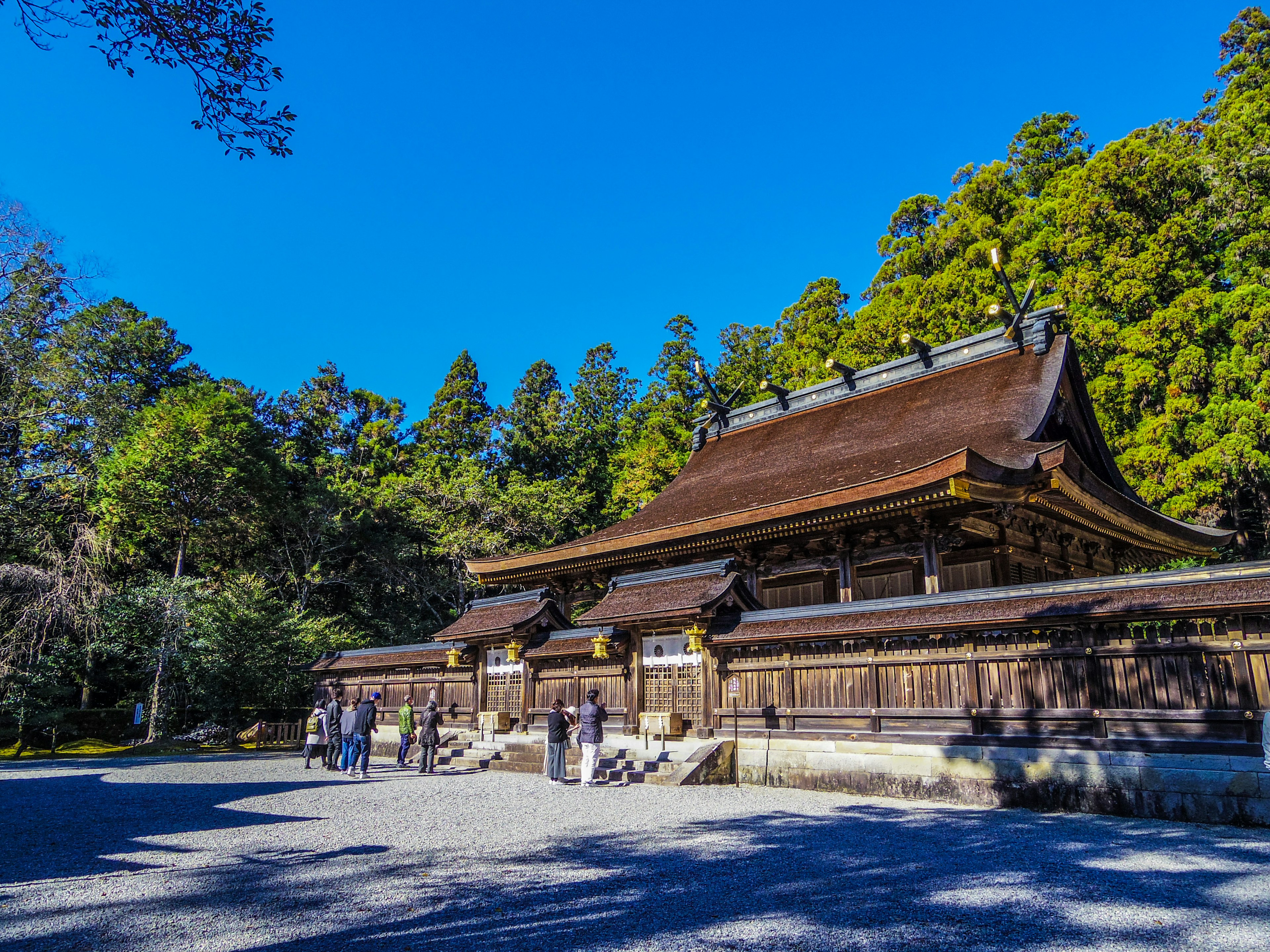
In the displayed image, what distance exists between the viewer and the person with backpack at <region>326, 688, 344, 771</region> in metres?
15.7

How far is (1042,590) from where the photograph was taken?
973cm

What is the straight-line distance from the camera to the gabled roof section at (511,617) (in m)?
16.7

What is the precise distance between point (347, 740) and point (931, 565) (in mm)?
11476

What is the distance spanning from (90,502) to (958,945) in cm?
2730

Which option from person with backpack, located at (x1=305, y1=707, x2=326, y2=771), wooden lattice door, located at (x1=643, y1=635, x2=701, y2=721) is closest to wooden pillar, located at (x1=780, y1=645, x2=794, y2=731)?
wooden lattice door, located at (x1=643, y1=635, x2=701, y2=721)

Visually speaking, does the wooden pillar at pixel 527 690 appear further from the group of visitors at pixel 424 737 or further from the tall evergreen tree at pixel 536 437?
the tall evergreen tree at pixel 536 437

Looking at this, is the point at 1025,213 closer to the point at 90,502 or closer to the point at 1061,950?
the point at 1061,950

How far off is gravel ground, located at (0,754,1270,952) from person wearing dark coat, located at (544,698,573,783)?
2.77 m

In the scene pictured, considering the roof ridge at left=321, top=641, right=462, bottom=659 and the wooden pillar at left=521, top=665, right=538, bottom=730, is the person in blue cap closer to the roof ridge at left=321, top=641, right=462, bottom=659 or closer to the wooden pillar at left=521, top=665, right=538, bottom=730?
the wooden pillar at left=521, top=665, right=538, bottom=730

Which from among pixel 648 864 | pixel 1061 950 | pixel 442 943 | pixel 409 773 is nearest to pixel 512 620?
pixel 409 773

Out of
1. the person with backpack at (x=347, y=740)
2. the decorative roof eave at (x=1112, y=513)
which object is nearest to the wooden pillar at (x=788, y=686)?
the decorative roof eave at (x=1112, y=513)

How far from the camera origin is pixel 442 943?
445 centimetres

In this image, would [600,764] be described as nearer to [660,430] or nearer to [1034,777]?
[1034,777]

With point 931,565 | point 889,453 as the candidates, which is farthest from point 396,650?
point 931,565
